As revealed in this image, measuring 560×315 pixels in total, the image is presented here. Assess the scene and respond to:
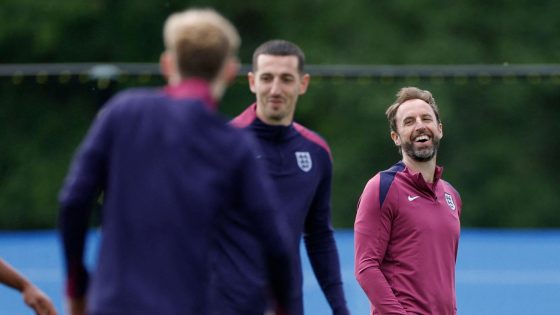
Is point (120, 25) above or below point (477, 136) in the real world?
above

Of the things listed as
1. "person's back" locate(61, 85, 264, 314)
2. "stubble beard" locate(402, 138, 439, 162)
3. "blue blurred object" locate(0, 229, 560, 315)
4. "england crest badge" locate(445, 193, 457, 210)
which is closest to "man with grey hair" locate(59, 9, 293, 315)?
"person's back" locate(61, 85, 264, 314)

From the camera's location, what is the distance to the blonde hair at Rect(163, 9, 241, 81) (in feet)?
9.13

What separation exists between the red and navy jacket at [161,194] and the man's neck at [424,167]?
225 cm

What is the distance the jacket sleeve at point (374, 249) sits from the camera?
466cm

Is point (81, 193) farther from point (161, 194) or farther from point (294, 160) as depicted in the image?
point (294, 160)

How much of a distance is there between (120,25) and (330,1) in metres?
3.25

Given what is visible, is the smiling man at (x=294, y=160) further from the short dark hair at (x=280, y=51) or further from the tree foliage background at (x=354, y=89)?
the tree foliage background at (x=354, y=89)

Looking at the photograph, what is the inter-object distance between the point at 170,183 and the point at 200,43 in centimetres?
37

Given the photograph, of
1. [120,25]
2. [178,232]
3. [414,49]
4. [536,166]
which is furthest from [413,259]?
[120,25]

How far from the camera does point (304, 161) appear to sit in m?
4.55

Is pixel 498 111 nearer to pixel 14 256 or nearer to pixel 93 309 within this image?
pixel 14 256

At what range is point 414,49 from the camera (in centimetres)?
1580

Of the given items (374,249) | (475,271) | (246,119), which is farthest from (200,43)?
(475,271)

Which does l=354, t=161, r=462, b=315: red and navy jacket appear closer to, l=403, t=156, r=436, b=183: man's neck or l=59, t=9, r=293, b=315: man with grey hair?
l=403, t=156, r=436, b=183: man's neck
